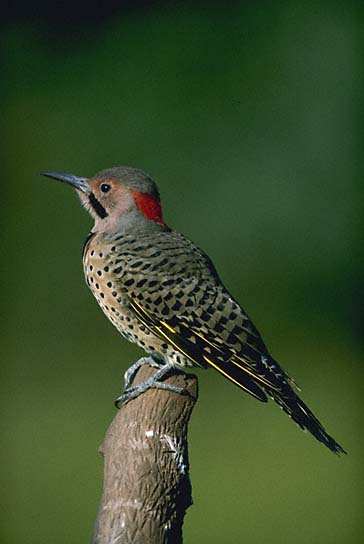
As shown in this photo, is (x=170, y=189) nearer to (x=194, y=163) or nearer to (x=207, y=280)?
(x=194, y=163)

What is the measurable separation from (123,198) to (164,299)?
46 centimetres

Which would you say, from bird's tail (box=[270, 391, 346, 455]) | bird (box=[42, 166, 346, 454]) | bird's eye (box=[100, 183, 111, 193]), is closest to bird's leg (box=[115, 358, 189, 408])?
bird (box=[42, 166, 346, 454])

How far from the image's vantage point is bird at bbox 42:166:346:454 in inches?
122

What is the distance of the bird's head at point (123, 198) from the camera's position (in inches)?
137

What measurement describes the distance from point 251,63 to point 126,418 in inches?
193

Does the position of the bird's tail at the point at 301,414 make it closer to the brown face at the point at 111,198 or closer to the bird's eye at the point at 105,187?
the brown face at the point at 111,198

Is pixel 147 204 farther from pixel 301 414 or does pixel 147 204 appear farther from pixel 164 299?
pixel 301 414

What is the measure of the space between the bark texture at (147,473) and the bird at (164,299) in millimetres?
205

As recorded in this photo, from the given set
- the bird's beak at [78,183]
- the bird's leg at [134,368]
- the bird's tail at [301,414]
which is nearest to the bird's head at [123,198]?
the bird's beak at [78,183]

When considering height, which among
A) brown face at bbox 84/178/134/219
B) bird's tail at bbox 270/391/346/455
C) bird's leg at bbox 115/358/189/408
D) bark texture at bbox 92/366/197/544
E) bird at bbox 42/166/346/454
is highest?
brown face at bbox 84/178/134/219

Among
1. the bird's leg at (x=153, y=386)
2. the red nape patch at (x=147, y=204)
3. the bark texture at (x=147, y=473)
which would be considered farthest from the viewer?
the red nape patch at (x=147, y=204)

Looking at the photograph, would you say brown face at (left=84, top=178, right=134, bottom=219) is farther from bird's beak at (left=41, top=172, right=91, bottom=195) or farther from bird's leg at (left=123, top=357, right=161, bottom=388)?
bird's leg at (left=123, top=357, right=161, bottom=388)

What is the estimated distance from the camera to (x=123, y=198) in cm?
348

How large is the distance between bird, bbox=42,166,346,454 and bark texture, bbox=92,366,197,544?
0.21 m
